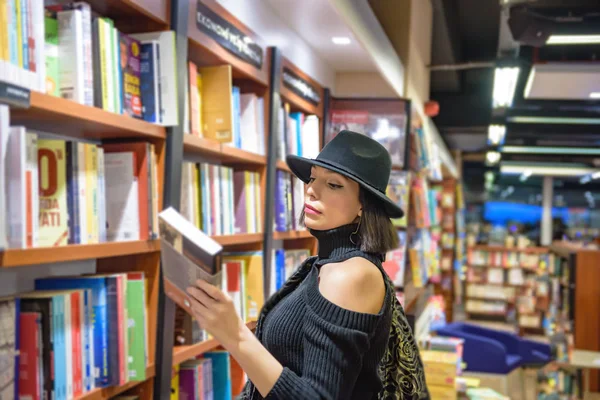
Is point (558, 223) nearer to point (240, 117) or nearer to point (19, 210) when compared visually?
point (240, 117)

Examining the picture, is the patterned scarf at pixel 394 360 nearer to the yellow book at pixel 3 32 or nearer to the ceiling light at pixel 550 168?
the yellow book at pixel 3 32

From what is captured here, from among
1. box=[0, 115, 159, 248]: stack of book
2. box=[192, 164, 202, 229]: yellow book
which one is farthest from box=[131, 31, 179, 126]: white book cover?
box=[192, 164, 202, 229]: yellow book

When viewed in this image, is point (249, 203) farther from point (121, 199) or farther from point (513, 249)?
point (513, 249)

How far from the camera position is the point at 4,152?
132 cm

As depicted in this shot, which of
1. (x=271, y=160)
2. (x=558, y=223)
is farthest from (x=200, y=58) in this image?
(x=558, y=223)

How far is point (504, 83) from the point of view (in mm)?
5414

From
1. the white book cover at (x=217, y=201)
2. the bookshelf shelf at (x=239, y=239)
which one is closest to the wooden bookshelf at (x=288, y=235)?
the bookshelf shelf at (x=239, y=239)

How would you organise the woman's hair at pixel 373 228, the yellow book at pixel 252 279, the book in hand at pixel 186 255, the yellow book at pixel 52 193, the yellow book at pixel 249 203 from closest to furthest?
the book in hand at pixel 186 255 → the woman's hair at pixel 373 228 → the yellow book at pixel 52 193 → the yellow book at pixel 252 279 → the yellow book at pixel 249 203

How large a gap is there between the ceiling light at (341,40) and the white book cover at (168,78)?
4.54 feet

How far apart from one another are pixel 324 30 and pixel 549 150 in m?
9.50

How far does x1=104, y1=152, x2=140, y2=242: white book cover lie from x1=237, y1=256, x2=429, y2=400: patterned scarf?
675 millimetres

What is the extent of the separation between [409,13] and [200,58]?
2710 millimetres

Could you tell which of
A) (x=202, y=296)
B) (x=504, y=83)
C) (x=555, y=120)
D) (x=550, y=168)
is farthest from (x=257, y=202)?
(x=550, y=168)

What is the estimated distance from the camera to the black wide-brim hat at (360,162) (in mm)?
1290
